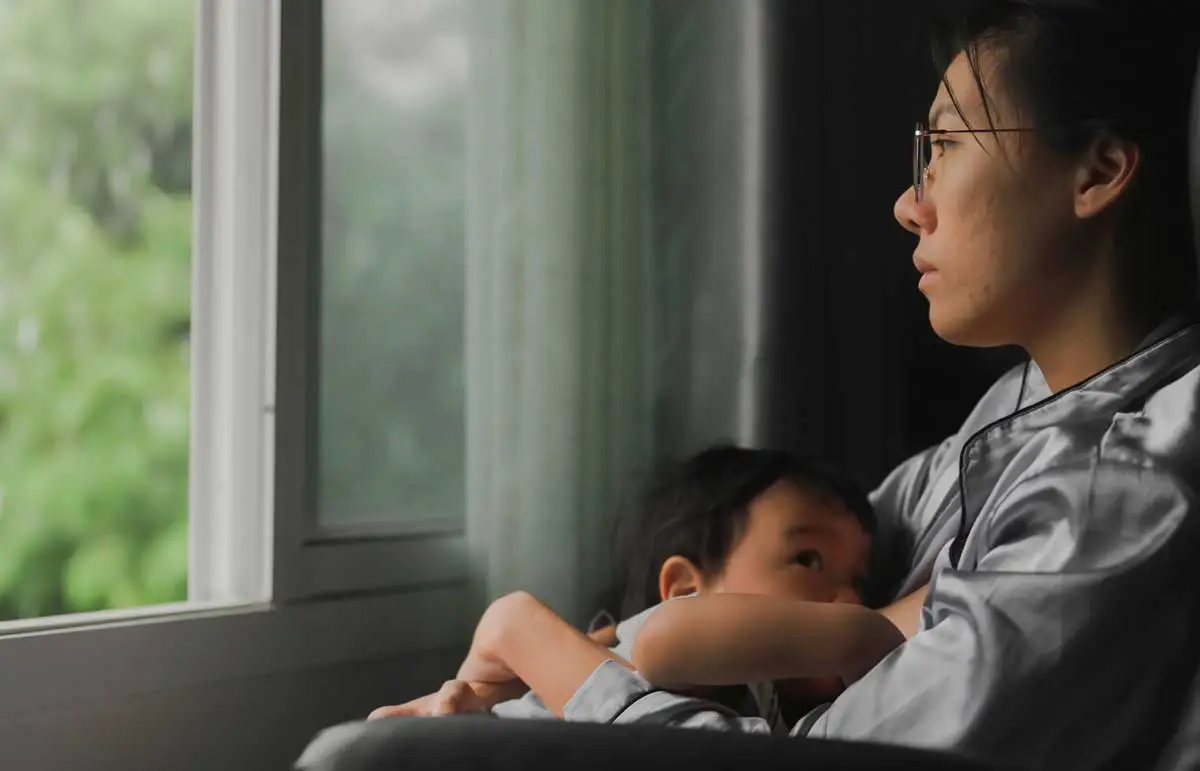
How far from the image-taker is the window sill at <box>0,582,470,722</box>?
4.11 ft

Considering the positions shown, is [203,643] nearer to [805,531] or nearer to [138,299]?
[138,299]

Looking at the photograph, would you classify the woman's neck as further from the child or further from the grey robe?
the child

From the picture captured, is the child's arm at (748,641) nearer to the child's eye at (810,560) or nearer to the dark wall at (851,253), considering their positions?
the child's eye at (810,560)

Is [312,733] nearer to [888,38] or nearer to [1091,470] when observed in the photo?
[1091,470]

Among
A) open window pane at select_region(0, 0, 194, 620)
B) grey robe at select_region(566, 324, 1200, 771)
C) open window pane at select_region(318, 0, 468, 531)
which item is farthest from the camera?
open window pane at select_region(318, 0, 468, 531)

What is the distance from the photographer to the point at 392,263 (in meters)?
1.67

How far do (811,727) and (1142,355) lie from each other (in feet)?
1.24

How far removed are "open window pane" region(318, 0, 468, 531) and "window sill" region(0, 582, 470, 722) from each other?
0.40 feet

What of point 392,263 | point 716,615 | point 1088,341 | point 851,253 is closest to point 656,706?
point 716,615

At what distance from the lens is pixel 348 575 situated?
1.58 meters

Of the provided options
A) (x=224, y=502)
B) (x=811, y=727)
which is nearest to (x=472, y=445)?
(x=224, y=502)

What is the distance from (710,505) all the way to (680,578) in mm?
83

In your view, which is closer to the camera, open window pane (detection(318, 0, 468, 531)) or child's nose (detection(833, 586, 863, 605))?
child's nose (detection(833, 586, 863, 605))

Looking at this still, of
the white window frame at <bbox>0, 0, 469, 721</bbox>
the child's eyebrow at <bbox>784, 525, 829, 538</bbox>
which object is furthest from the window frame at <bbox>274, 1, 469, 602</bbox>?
the child's eyebrow at <bbox>784, 525, 829, 538</bbox>
